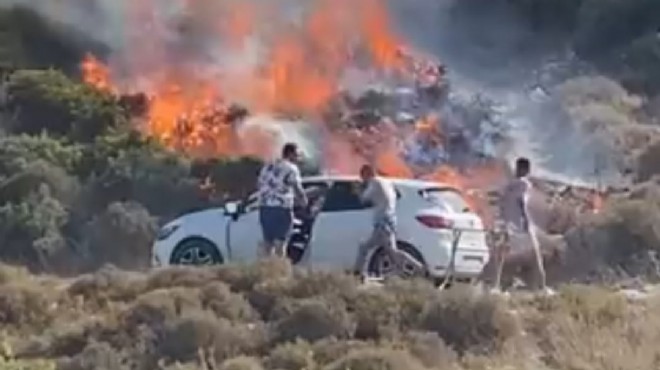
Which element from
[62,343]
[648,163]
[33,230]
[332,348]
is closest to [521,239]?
[332,348]

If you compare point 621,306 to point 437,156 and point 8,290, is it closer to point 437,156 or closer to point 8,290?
point 8,290

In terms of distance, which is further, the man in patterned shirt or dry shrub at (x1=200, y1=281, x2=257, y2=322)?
the man in patterned shirt

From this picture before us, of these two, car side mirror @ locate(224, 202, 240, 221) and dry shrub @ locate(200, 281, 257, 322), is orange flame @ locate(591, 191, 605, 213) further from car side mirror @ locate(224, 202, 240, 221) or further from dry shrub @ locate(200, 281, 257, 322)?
dry shrub @ locate(200, 281, 257, 322)

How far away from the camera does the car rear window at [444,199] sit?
2091 centimetres

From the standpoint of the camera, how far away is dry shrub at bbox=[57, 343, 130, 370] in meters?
13.9

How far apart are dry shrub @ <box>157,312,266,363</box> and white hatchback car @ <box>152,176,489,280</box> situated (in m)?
5.56

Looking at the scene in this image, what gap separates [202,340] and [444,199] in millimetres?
7150

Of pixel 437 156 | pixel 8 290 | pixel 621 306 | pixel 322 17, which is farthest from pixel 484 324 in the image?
pixel 322 17

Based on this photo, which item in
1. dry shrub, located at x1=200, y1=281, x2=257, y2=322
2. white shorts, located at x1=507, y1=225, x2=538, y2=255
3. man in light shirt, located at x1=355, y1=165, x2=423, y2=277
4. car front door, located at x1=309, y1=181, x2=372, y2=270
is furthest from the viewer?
car front door, located at x1=309, y1=181, x2=372, y2=270

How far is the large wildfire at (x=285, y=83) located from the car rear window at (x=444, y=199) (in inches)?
486

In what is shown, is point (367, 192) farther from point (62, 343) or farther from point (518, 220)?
point (62, 343)

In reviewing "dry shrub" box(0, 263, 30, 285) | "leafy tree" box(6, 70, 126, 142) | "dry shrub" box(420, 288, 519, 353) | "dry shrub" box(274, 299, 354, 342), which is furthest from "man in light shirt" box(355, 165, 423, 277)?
"leafy tree" box(6, 70, 126, 142)

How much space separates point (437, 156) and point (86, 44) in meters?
9.37

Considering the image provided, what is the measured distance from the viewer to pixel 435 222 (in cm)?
2067
